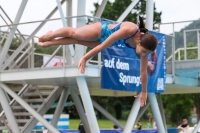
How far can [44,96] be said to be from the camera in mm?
24016

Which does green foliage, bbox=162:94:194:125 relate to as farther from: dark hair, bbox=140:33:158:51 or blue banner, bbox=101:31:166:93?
dark hair, bbox=140:33:158:51

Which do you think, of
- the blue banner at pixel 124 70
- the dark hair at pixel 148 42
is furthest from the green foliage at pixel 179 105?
the dark hair at pixel 148 42

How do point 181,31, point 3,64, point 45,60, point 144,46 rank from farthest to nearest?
point 181,31
point 45,60
point 3,64
point 144,46

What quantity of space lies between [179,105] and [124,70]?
162 ft

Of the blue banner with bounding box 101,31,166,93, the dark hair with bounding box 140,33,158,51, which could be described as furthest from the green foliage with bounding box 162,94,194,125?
the dark hair with bounding box 140,33,158,51

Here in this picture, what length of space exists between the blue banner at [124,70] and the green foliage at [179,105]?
1791 inches

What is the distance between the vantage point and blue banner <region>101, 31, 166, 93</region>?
60.2 ft

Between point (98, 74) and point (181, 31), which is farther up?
point (181, 31)

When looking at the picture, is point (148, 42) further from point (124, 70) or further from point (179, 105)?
point (179, 105)

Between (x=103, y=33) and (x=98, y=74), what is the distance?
26.5 feet

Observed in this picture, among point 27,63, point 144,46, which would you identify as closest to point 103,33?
point 144,46

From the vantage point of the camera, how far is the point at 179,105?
2660 inches

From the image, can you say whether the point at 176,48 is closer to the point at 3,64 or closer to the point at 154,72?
the point at 154,72

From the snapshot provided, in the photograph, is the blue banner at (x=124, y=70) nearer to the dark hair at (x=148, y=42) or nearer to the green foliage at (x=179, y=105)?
the dark hair at (x=148, y=42)
